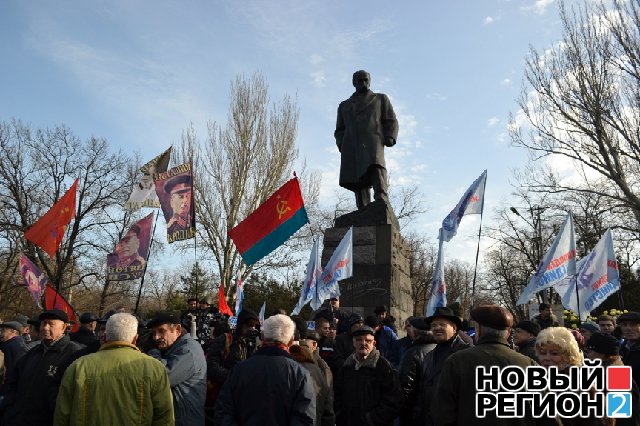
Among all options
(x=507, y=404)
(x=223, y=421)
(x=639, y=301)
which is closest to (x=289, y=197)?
(x=223, y=421)

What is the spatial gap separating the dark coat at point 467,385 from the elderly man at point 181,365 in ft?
5.71

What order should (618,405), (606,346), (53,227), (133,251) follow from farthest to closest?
(53,227) → (133,251) → (606,346) → (618,405)

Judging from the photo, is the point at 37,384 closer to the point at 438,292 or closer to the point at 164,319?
the point at 164,319

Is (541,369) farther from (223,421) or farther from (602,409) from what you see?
(223,421)

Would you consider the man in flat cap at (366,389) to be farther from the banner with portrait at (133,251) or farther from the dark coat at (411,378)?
the banner with portrait at (133,251)

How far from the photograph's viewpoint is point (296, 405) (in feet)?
11.0

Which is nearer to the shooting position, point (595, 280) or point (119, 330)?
point (119, 330)

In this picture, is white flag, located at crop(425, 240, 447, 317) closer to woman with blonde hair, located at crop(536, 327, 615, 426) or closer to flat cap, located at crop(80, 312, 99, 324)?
flat cap, located at crop(80, 312, 99, 324)

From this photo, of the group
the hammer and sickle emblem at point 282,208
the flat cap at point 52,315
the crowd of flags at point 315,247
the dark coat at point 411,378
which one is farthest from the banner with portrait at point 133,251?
the dark coat at point 411,378

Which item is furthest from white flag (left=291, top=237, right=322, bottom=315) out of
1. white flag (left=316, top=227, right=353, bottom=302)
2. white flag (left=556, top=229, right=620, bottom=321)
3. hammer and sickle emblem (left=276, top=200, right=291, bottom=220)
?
white flag (left=556, top=229, right=620, bottom=321)

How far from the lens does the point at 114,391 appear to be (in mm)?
3271

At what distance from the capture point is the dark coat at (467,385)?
305cm

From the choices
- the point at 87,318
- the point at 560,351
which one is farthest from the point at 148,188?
the point at 560,351

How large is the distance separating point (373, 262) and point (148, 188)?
4.06 m
